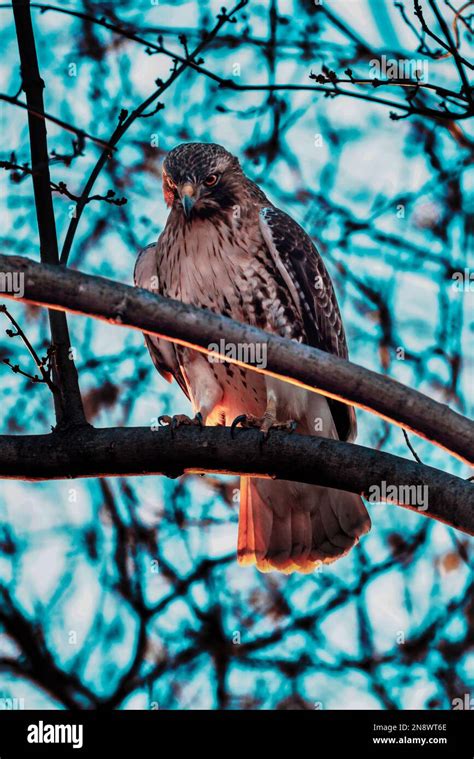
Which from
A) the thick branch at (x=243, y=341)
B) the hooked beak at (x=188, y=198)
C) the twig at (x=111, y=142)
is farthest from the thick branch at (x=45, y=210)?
the hooked beak at (x=188, y=198)

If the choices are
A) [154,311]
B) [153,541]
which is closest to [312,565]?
[153,541]

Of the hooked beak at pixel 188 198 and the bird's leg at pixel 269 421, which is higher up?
the hooked beak at pixel 188 198

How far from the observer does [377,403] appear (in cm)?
343

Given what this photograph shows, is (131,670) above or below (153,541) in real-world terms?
below

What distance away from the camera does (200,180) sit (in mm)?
6250

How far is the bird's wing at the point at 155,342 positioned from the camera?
6.41 m

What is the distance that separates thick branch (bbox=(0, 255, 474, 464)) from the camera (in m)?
3.28

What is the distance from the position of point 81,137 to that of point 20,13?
112 cm

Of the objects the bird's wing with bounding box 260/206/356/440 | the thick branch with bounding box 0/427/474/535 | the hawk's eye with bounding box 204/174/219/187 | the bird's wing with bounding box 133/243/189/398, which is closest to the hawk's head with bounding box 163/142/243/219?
the hawk's eye with bounding box 204/174/219/187

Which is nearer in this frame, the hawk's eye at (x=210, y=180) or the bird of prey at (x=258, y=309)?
the bird of prey at (x=258, y=309)

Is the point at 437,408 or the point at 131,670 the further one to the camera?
the point at 131,670

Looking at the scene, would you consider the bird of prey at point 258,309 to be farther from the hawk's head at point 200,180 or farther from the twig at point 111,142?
the twig at point 111,142
